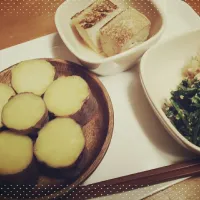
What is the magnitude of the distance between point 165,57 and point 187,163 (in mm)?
444

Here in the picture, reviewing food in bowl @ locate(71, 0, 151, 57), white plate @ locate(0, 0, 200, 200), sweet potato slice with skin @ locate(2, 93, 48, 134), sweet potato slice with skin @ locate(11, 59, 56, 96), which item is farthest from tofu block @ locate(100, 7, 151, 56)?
sweet potato slice with skin @ locate(2, 93, 48, 134)

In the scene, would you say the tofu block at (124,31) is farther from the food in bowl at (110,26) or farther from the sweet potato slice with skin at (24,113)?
the sweet potato slice with skin at (24,113)

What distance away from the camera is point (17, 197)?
828mm

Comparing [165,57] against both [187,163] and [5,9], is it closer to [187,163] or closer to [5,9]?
[187,163]

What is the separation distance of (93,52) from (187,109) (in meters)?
0.46

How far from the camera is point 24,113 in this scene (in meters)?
0.92

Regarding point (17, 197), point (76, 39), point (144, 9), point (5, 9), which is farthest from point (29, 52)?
point (17, 197)

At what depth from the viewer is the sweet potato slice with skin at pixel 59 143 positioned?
834mm

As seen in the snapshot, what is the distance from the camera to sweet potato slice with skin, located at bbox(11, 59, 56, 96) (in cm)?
101

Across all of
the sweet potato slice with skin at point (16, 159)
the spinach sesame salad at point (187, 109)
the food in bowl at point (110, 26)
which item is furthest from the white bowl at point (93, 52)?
the sweet potato slice with skin at point (16, 159)

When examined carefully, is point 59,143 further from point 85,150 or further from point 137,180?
point 137,180

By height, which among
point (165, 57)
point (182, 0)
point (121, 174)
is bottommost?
point (121, 174)

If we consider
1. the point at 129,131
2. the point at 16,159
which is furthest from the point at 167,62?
the point at 16,159

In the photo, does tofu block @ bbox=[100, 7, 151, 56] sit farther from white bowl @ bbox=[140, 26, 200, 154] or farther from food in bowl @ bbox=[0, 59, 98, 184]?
food in bowl @ bbox=[0, 59, 98, 184]
